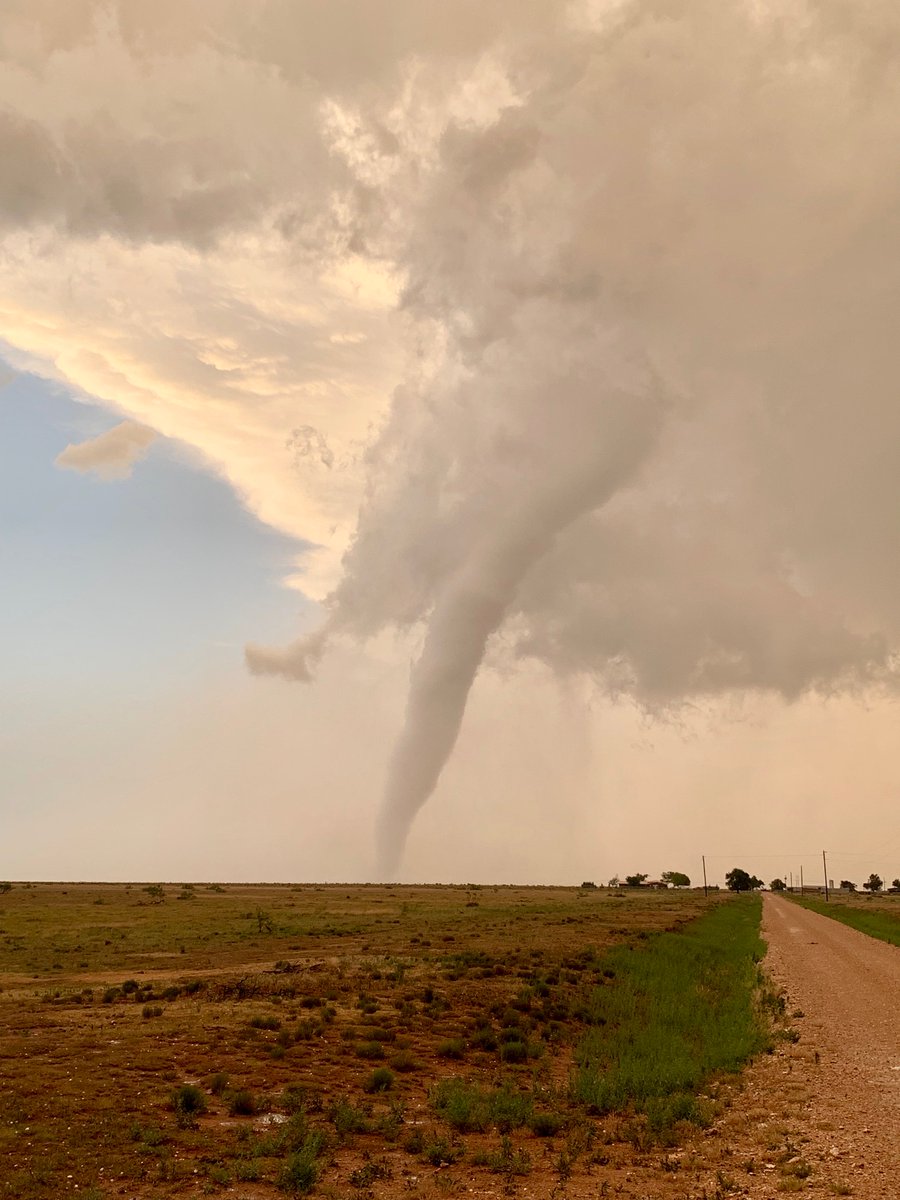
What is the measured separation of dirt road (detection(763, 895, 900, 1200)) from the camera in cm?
1552

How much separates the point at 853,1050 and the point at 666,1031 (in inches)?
238

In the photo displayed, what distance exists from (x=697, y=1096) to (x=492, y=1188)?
7.53 m

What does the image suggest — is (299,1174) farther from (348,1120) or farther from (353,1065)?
(353,1065)

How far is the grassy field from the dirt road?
2.29 m

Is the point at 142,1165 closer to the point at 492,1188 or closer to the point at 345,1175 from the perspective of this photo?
the point at 345,1175

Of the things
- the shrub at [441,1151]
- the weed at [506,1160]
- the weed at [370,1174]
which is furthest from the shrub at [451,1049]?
the weed at [370,1174]

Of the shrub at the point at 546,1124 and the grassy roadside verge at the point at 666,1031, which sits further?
the grassy roadside verge at the point at 666,1031

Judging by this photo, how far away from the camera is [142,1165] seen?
52.6ft

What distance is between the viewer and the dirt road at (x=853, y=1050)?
50.9ft

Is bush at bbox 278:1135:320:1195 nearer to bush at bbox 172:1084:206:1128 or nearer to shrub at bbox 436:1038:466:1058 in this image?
bush at bbox 172:1084:206:1128

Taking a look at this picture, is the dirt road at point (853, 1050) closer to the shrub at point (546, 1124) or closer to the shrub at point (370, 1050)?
the shrub at point (546, 1124)

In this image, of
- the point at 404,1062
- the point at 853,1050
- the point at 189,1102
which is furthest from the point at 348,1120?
the point at 853,1050

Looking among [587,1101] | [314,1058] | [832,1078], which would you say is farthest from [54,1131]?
[832,1078]

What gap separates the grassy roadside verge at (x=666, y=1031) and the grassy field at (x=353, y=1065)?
12 centimetres
